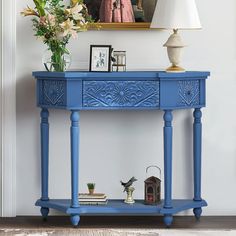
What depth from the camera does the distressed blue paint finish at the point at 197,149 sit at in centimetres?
504

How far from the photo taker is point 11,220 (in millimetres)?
5074

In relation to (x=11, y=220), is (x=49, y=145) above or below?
above

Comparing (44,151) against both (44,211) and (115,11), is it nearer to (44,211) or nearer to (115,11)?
(44,211)

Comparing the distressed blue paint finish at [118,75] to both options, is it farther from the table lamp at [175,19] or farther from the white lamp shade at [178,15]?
the white lamp shade at [178,15]

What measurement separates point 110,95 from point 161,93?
11.3 inches

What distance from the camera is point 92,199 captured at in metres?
4.95

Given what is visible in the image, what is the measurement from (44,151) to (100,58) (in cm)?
64

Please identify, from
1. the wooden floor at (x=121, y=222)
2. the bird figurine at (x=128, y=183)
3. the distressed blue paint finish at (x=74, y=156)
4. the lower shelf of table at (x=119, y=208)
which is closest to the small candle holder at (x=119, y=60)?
the distressed blue paint finish at (x=74, y=156)

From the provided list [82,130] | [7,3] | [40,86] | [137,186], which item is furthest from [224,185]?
[7,3]

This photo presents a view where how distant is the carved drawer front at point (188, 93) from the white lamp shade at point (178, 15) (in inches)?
12.7

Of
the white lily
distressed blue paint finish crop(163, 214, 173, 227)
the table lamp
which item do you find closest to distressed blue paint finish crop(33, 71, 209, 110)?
the table lamp

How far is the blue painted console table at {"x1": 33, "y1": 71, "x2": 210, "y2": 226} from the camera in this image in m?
4.75

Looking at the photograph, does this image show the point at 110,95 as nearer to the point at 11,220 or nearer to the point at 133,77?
the point at 133,77

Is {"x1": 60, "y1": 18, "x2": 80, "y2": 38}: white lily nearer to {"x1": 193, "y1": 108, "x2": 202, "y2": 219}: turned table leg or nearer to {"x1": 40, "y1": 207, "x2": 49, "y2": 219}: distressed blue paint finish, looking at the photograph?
{"x1": 193, "y1": 108, "x2": 202, "y2": 219}: turned table leg
